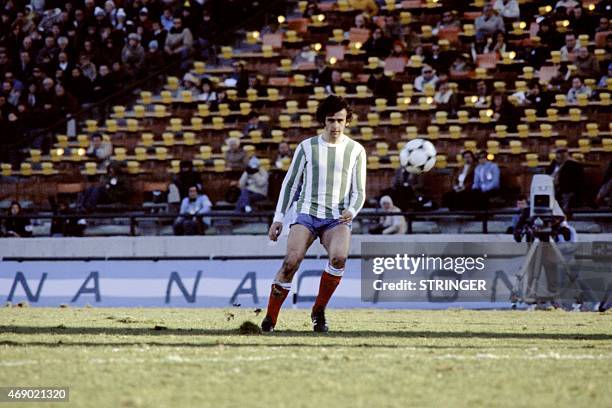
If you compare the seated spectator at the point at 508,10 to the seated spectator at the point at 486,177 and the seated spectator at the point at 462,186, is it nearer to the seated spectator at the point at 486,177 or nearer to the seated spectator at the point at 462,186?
the seated spectator at the point at 462,186

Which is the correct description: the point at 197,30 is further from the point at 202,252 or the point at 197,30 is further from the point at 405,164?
the point at 405,164

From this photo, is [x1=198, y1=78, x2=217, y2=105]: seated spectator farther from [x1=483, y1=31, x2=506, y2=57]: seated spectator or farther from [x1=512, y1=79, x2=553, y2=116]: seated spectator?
[x1=512, y1=79, x2=553, y2=116]: seated spectator

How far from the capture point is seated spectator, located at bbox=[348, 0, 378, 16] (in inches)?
1070

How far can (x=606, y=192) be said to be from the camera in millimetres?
20266

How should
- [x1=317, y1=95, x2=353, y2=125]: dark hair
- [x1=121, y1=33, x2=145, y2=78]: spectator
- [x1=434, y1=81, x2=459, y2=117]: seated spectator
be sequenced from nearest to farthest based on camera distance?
[x1=317, y1=95, x2=353, y2=125]: dark hair → [x1=434, y1=81, x2=459, y2=117]: seated spectator → [x1=121, y1=33, x2=145, y2=78]: spectator

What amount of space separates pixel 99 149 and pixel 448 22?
7919mm

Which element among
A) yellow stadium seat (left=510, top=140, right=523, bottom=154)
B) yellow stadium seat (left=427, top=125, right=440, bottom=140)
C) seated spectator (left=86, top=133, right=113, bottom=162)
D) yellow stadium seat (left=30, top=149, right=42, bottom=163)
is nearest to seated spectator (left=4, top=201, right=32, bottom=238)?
seated spectator (left=86, top=133, right=113, bottom=162)

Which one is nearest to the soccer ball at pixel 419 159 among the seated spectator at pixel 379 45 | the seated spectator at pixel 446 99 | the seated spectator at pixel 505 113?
the seated spectator at pixel 505 113

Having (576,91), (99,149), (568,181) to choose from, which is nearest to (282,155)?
(99,149)

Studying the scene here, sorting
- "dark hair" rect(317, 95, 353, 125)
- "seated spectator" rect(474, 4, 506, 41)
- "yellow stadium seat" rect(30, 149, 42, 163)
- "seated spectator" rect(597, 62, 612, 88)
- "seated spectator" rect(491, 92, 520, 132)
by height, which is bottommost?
"yellow stadium seat" rect(30, 149, 42, 163)

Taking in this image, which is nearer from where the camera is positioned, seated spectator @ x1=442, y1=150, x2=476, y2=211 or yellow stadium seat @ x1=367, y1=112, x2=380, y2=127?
seated spectator @ x1=442, y1=150, x2=476, y2=211

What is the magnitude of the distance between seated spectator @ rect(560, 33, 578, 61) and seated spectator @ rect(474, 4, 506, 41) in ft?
4.64

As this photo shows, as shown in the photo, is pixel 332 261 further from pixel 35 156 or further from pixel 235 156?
pixel 35 156

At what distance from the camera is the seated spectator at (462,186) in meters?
20.7
